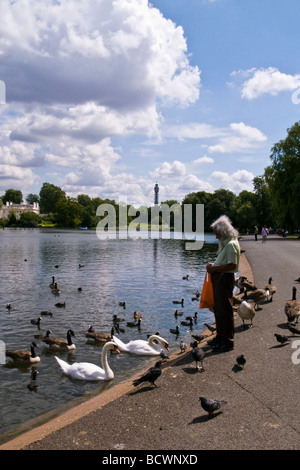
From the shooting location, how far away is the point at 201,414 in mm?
5184

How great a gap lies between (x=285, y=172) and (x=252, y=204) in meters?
39.4

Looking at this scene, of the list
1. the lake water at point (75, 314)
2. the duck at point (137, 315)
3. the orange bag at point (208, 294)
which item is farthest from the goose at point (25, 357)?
the duck at point (137, 315)

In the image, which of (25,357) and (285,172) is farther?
(285,172)

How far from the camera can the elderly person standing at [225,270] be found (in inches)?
279

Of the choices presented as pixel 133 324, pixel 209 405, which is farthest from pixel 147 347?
pixel 209 405

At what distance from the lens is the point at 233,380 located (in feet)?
20.4

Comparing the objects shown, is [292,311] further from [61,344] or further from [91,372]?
[61,344]

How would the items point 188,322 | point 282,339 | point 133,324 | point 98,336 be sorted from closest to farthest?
point 282,339 < point 98,336 < point 133,324 < point 188,322

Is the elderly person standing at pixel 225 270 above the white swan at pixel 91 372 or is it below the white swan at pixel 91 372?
above

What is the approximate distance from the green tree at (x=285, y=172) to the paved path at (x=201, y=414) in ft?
172

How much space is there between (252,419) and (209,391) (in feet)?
3.31

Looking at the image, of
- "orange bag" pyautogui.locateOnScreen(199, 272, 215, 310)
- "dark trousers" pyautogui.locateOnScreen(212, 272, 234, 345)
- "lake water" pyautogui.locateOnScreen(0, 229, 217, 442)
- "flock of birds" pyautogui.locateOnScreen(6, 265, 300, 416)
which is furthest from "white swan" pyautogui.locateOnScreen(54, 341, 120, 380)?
"dark trousers" pyautogui.locateOnScreen(212, 272, 234, 345)

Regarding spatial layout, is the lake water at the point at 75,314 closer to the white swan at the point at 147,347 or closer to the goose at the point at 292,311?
the white swan at the point at 147,347

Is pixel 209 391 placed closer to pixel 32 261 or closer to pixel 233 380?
pixel 233 380
